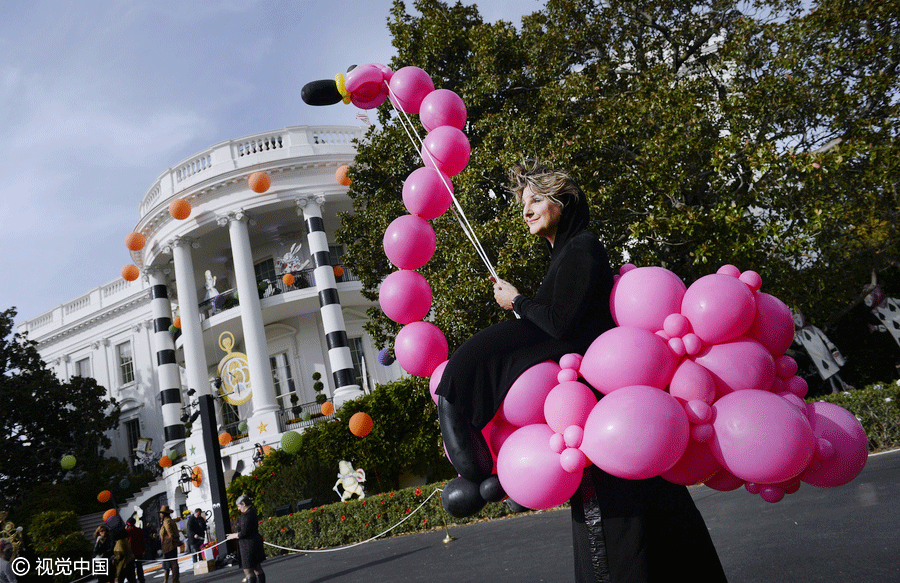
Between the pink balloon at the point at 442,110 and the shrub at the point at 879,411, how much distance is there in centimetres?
1071

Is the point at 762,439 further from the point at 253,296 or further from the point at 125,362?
the point at 125,362

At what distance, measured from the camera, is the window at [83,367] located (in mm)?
36125

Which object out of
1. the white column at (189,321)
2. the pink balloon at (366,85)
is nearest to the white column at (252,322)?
the white column at (189,321)

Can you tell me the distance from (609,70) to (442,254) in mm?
5045

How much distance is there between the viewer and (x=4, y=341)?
2783 cm

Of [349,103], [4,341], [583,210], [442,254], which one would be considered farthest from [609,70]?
[4,341]

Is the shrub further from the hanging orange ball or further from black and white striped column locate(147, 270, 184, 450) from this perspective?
black and white striped column locate(147, 270, 184, 450)

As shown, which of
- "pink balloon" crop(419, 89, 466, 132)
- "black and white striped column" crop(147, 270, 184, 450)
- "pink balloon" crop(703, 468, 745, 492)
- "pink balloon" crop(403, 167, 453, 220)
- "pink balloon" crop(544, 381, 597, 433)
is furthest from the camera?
"black and white striped column" crop(147, 270, 184, 450)

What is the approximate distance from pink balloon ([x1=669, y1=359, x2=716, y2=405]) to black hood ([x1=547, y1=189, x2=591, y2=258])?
71 centimetres

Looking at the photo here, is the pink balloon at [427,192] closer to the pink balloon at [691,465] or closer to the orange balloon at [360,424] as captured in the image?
the pink balloon at [691,465]

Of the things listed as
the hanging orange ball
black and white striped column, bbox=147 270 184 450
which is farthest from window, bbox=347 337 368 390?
the hanging orange ball

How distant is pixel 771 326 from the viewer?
8.38ft

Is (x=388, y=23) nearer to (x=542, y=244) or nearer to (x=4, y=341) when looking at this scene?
(x=542, y=244)

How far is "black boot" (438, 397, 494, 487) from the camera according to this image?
238cm
